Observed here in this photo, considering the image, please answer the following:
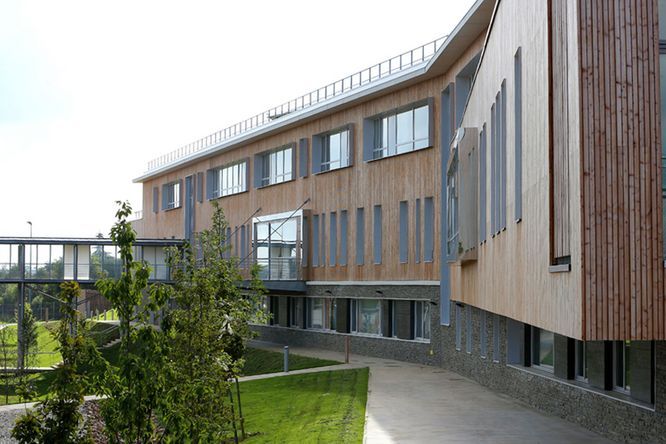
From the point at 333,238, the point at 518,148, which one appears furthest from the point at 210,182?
the point at 518,148

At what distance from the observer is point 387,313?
126 ft

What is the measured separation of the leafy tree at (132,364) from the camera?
36.1 feet

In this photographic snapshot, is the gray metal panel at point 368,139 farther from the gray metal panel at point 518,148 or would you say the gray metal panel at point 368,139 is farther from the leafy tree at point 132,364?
the leafy tree at point 132,364

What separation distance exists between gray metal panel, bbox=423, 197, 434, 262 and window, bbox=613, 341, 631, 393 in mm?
17126

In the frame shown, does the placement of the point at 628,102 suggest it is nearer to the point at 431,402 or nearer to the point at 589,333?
the point at 589,333

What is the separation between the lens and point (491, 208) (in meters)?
18.8

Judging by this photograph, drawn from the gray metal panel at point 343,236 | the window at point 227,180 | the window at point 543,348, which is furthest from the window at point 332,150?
the window at point 543,348

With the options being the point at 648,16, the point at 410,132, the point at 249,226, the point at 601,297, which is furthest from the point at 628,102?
the point at 249,226

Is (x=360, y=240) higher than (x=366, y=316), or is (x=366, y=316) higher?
(x=360, y=240)

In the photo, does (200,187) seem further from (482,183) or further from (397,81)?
(482,183)

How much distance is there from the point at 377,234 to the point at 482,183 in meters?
18.3

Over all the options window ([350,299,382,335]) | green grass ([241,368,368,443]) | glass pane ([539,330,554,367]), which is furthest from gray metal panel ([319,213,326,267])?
glass pane ([539,330,554,367])

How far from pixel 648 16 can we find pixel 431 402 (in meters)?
14.5

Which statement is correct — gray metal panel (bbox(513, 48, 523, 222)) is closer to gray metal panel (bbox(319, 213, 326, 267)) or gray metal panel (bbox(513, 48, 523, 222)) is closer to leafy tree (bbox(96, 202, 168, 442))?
leafy tree (bbox(96, 202, 168, 442))
